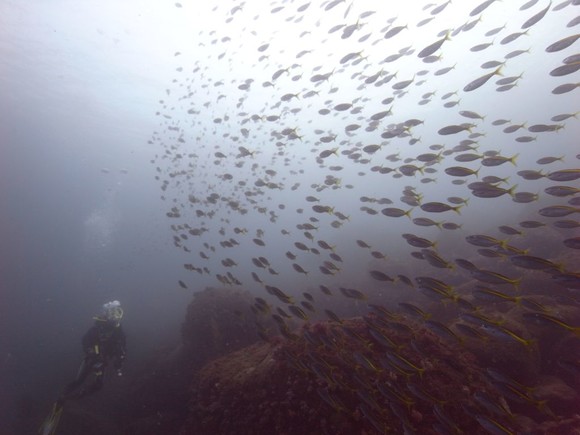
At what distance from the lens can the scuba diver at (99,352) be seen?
10.6 m

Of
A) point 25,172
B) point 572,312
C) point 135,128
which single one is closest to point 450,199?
point 572,312

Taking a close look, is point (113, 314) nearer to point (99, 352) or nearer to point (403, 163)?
point (99, 352)

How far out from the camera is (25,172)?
8581cm

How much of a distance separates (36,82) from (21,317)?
84.7 feet

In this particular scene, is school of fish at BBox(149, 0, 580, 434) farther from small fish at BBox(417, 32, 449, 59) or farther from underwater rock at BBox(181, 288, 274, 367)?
underwater rock at BBox(181, 288, 274, 367)

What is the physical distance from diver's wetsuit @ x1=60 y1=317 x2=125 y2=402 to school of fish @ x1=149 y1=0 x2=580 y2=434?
371 centimetres

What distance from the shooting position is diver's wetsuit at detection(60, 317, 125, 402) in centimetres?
1062

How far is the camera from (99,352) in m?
10.8

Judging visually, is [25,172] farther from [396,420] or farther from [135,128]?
[396,420]

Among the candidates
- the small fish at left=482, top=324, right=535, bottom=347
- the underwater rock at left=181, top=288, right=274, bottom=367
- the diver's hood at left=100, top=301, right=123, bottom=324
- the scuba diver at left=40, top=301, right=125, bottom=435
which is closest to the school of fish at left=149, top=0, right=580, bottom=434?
the small fish at left=482, top=324, right=535, bottom=347

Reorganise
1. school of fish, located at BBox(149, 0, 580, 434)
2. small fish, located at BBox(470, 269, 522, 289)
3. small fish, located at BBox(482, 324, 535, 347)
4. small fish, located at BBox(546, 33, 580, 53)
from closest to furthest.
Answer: small fish, located at BBox(482, 324, 535, 347), small fish, located at BBox(470, 269, 522, 289), school of fish, located at BBox(149, 0, 580, 434), small fish, located at BBox(546, 33, 580, 53)

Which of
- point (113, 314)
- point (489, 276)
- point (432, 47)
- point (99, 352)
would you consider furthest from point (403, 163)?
point (99, 352)

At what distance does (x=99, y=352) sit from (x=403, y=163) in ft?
114

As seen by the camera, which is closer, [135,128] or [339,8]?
[339,8]
